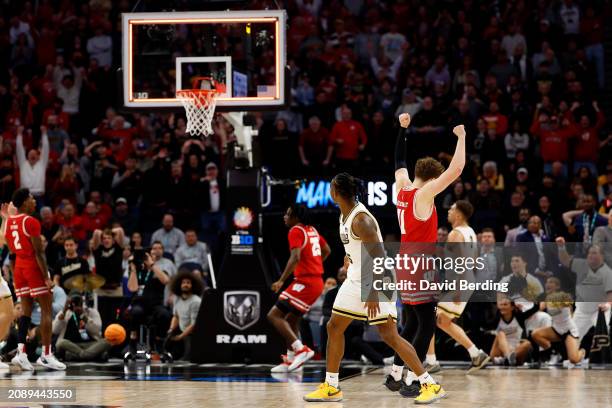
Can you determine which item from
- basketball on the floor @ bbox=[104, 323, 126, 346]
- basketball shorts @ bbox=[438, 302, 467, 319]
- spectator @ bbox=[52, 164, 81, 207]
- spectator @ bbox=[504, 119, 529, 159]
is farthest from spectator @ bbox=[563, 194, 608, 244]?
spectator @ bbox=[52, 164, 81, 207]

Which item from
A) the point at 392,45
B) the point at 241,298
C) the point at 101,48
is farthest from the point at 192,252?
the point at 101,48

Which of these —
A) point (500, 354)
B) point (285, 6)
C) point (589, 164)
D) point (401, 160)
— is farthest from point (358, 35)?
point (401, 160)

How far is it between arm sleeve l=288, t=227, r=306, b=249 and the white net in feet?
5.39

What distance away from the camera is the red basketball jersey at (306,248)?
12.5m

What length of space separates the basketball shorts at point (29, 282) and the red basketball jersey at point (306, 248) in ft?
10.0

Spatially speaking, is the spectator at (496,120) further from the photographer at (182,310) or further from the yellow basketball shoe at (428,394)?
the yellow basketball shoe at (428,394)

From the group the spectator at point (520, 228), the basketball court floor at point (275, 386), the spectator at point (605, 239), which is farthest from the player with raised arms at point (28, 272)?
the spectator at point (605, 239)

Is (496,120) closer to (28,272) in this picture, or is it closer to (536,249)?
(536,249)

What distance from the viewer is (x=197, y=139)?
62.0ft

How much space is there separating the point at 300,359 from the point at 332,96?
7.86 m

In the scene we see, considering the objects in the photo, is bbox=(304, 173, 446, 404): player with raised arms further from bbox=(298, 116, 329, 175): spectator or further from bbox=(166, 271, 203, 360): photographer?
bbox=(298, 116, 329, 175): spectator

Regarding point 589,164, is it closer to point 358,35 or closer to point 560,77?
point 560,77

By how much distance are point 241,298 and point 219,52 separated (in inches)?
124

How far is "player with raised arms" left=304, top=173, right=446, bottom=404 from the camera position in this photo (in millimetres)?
8984
